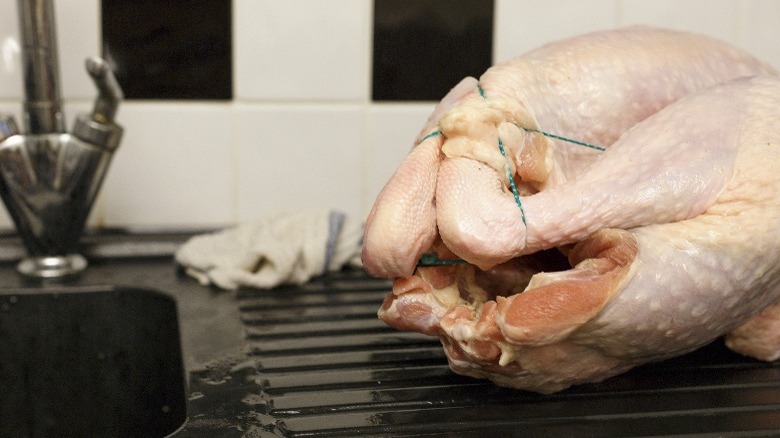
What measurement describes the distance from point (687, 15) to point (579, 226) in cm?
74

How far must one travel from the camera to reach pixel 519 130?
0.81m

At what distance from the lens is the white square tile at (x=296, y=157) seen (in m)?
1.29

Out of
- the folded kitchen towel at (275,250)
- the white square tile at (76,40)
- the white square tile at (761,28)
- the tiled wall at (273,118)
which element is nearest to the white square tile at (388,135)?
the tiled wall at (273,118)

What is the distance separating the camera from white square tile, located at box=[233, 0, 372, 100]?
49.6 inches

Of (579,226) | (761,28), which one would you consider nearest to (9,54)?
(579,226)

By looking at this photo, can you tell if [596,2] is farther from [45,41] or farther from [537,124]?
[45,41]

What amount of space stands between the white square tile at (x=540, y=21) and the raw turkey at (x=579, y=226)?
46 centimetres

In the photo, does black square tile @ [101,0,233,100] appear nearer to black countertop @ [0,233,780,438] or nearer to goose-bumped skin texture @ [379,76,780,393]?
black countertop @ [0,233,780,438]

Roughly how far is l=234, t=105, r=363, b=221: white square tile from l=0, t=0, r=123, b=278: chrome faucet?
0.22 meters

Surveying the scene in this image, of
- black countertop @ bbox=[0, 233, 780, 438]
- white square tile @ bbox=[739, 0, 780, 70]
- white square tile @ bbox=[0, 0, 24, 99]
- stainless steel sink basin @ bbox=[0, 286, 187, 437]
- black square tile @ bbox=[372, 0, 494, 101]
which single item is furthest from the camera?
white square tile @ bbox=[739, 0, 780, 70]

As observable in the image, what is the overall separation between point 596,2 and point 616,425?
785 mm

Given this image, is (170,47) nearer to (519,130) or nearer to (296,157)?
(296,157)

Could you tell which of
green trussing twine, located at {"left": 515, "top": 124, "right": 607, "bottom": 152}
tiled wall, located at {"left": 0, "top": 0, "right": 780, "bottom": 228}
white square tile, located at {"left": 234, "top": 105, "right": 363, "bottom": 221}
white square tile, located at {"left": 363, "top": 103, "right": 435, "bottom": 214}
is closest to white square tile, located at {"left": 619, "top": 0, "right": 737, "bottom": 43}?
tiled wall, located at {"left": 0, "top": 0, "right": 780, "bottom": 228}

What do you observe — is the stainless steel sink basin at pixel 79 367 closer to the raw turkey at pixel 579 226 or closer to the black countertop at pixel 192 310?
the black countertop at pixel 192 310
